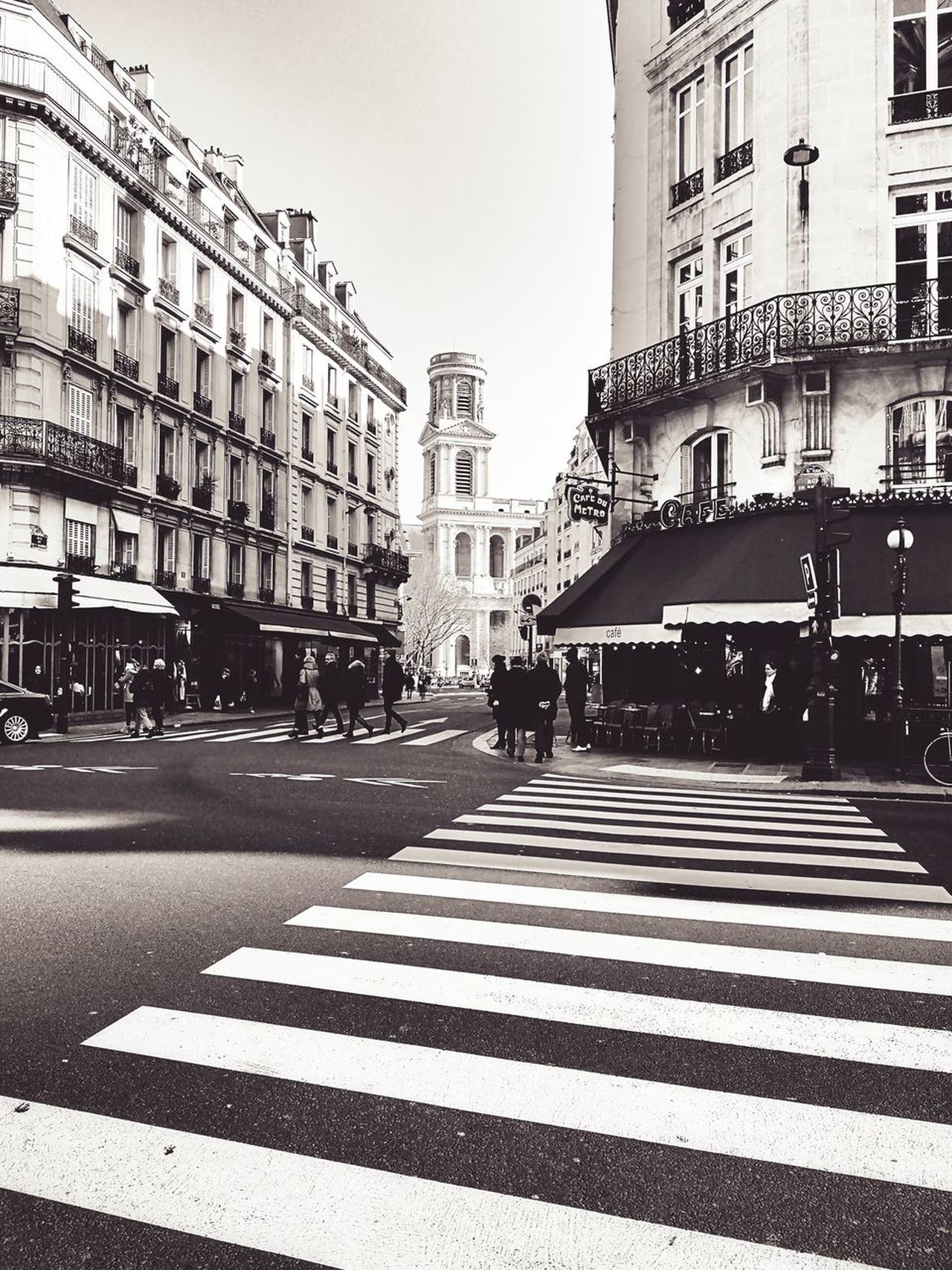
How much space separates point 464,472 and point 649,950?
121m

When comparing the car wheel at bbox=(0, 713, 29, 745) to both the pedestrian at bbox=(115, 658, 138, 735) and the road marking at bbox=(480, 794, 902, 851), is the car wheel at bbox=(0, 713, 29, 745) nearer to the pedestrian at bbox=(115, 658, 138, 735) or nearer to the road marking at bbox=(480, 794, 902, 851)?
the pedestrian at bbox=(115, 658, 138, 735)

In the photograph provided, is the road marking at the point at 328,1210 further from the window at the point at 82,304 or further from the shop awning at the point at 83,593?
the window at the point at 82,304

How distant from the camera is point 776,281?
18.2 meters

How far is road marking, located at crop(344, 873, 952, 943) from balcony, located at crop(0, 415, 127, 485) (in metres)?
22.3

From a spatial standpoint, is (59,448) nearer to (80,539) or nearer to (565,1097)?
(80,539)

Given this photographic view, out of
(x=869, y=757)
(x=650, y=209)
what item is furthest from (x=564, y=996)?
(x=650, y=209)

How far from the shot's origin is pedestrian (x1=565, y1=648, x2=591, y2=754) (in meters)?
17.9

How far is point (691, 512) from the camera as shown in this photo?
1945cm

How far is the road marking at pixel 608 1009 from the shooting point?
3986 millimetres

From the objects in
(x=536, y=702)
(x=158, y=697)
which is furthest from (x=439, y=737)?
(x=158, y=697)

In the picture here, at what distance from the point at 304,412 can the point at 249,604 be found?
11007 mm

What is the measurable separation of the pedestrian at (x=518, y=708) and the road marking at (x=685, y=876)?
8.68 metres

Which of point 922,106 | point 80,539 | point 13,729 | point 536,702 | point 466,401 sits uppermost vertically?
point 466,401

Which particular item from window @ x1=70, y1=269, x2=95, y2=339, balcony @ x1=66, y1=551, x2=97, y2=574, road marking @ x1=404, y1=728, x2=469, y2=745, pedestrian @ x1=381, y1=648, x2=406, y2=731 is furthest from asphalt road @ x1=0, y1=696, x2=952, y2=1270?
window @ x1=70, y1=269, x2=95, y2=339
